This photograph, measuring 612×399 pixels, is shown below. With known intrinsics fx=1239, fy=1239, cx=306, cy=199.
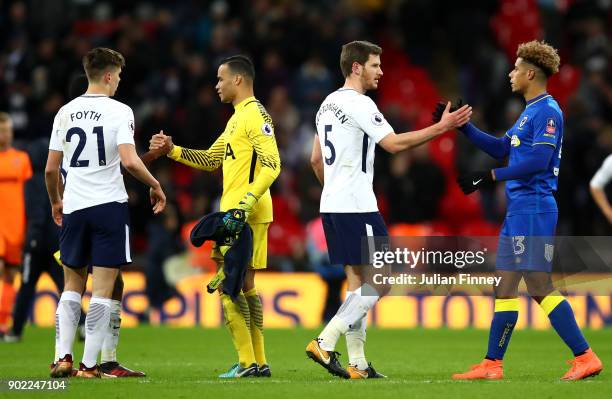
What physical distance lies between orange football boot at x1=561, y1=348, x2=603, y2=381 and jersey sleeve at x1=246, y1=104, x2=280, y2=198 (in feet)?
8.75

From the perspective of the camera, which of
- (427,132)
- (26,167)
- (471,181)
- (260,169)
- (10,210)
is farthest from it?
(10,210)

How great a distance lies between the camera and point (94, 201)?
9.24 meters

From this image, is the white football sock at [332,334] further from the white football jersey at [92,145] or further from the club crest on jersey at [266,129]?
the white football jersey at [92,145]

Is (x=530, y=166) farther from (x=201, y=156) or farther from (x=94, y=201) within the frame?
(x=94, y=201)

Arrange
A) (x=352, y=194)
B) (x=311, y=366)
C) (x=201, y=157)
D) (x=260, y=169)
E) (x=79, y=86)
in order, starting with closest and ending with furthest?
(x=352, y=194)
(x=260, y=169)
(x=201, y=157)
(x=311, y=366)
(x=79, y=86)

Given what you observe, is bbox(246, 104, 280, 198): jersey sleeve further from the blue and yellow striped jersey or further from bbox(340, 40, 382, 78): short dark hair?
the blue and yellow striped jersey

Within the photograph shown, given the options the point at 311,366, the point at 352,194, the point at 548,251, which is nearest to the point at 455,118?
the point at 352,194

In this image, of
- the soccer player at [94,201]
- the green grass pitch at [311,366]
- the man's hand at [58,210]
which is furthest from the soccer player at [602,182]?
the man's hand at [58,210]

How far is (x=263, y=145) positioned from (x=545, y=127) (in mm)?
2127

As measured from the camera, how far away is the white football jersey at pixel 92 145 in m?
9.24

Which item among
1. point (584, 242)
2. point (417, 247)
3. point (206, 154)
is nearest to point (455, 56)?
point (584, 242)

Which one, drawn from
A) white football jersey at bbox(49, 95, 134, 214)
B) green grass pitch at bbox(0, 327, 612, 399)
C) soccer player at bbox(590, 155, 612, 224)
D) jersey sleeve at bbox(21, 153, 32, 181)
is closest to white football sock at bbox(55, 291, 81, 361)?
green grass pitch at bbox(0, 327, 612, 399)

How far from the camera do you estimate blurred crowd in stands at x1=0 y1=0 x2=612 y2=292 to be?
59.5 ft

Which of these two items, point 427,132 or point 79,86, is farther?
point 79,86
